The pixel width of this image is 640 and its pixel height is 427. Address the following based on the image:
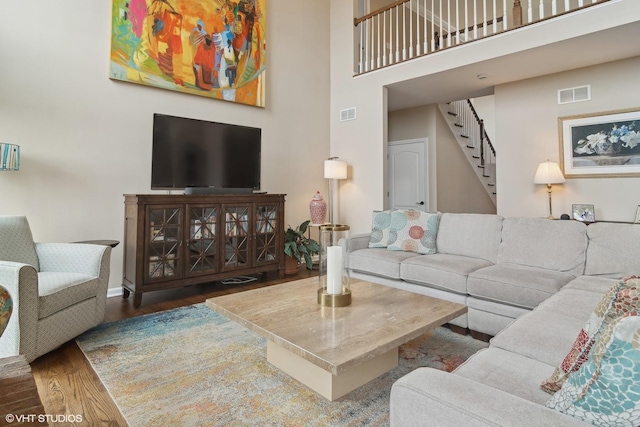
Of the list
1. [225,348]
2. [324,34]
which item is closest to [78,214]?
[225,348]

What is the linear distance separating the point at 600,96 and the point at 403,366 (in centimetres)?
413

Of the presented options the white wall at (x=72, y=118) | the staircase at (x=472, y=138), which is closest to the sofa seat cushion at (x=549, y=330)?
the white wall at (x=72, y=118)

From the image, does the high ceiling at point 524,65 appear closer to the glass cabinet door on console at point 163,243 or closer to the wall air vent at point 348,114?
the wall air vent at point 348,114

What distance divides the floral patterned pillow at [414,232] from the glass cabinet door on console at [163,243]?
2.13 meters

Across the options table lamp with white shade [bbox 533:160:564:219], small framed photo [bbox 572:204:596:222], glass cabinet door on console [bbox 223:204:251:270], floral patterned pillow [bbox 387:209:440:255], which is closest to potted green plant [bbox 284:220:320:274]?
glass cabinet door on console [bbox 223:204:251:270]

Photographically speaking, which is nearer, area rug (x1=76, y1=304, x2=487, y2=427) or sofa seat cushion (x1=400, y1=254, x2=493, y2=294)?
area rug (x1=76, y1=304, x2=487, y2=427)

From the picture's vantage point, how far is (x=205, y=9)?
4.03 m

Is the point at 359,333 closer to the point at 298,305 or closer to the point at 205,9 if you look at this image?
the point at 298,305

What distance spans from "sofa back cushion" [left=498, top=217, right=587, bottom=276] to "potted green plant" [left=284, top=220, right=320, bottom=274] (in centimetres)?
239

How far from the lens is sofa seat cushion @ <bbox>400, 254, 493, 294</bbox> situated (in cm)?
260

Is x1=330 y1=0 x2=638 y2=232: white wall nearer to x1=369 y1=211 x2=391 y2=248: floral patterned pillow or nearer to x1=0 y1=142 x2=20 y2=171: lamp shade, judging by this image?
x1=369 y1=211 x2=391 y2=248: floral patterned pillow

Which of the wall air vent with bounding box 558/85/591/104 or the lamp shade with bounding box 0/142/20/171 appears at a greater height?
the wall air vent with bounding box 558/85/591/104

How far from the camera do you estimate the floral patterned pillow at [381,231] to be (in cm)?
357

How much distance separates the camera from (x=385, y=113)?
4.96 m
